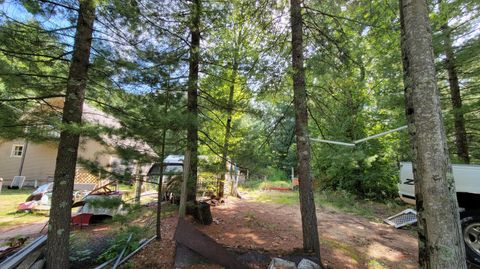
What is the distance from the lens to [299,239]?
5.14 m

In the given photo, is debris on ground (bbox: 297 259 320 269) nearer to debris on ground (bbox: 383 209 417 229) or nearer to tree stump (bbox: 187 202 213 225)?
tree stump (bbox: 187 202 213 225)

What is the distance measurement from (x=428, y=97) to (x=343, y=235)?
4.72m

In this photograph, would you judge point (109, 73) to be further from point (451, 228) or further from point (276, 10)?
point (451, 228)

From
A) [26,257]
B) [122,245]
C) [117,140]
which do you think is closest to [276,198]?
[122,245]

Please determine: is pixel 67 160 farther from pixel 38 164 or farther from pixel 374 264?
pixel 38 164

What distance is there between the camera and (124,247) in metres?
4.30

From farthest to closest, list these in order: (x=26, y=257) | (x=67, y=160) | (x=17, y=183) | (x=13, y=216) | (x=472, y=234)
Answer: (x=17, y=183) < (x=13, y=216) < (x=472, y=234) < (x=26, y=257) < (x=67, y=160)

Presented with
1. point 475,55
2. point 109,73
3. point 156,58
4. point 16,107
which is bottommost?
point 16,107

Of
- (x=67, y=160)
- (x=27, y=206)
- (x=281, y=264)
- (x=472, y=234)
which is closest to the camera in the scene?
(x=281, y=264)

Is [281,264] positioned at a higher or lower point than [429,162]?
lower

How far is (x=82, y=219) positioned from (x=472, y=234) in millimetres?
9148

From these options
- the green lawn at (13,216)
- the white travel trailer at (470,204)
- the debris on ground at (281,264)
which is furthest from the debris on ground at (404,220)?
the green lawn at (13,216)

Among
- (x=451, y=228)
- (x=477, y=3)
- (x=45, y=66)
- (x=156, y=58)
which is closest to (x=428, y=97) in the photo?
(x=451, y=228)

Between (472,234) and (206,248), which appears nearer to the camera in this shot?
(206,248)
